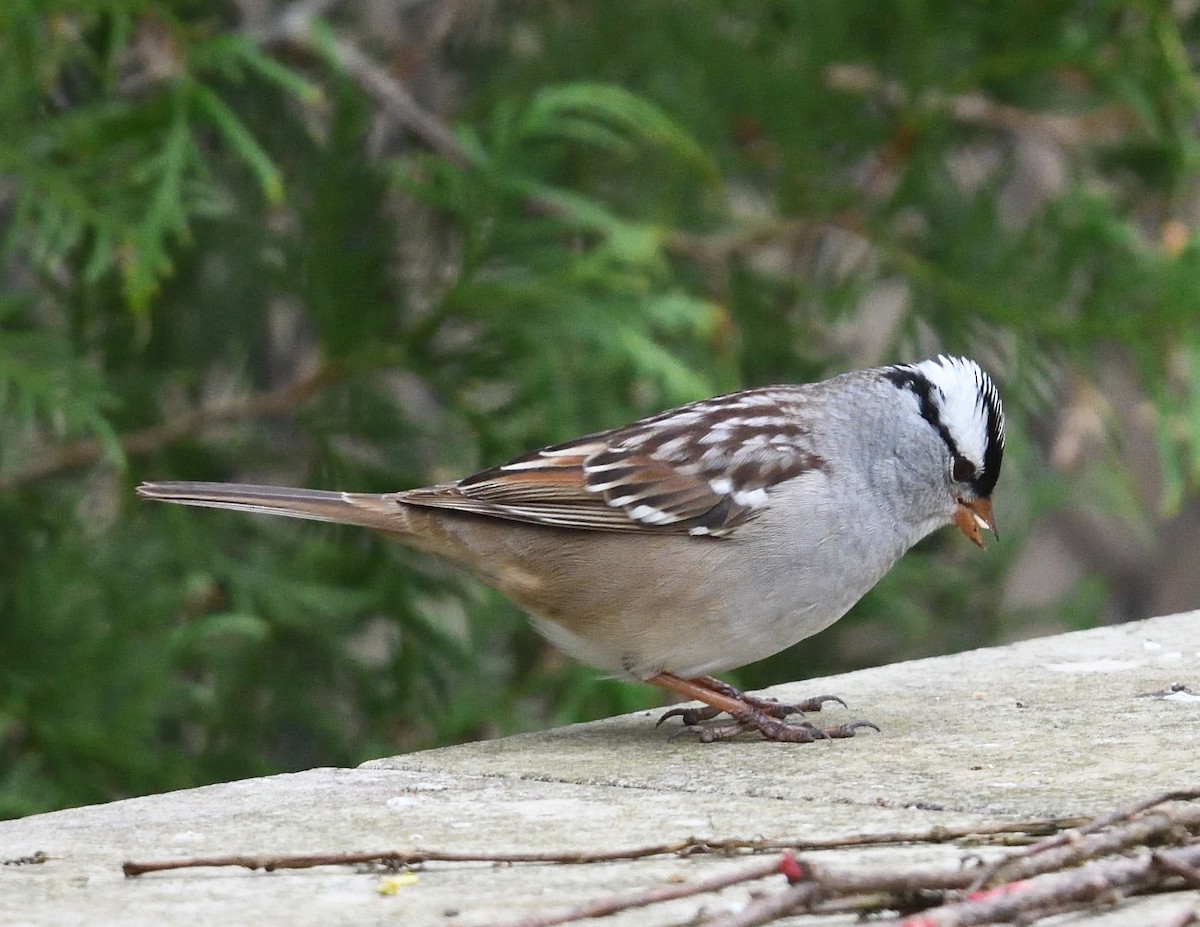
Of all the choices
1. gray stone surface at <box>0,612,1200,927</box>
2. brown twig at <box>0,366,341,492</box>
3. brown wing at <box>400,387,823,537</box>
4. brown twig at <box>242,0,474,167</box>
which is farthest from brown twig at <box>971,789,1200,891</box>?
brown twig at <box>242,0,474,167</box>

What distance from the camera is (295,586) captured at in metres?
5.40

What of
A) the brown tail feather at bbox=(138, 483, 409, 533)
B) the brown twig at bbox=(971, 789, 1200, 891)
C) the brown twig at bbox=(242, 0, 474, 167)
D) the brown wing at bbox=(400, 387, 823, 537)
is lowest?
the brown tail feather at bbox=(138, 483, 409, 533)

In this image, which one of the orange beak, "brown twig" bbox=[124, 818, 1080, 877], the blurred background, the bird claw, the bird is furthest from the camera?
the blurred background

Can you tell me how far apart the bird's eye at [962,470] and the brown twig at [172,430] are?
2.15m

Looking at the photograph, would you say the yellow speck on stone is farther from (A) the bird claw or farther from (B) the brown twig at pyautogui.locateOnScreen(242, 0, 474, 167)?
(B) the brown twig at pyautogui.locateOnScreen(242, 0, 474, 167)

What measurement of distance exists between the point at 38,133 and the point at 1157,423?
11.5 ft

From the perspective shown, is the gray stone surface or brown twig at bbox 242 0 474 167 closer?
the gray stone surface

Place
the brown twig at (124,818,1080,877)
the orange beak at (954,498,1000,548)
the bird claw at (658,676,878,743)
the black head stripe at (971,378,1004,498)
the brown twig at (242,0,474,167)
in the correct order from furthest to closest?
the brown twig at (242,0,474,167), the orange beak at (954,498,1000,548), the black head stripe at (971,378,1004,498), the bird claw at (658,676,878,743), the brown twig at (124,818,1080,877)

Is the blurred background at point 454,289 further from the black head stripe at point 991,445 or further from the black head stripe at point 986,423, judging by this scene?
the black head stripe at point 991,445

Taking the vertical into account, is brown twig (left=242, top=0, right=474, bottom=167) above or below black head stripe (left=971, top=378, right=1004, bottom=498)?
above

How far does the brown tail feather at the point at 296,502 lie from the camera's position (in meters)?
4.21

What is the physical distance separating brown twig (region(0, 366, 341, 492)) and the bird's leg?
206 centimetres

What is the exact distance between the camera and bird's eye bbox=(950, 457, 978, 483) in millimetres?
4207

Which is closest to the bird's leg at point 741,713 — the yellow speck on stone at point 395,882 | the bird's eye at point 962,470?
the bird's eye at point 962,470
